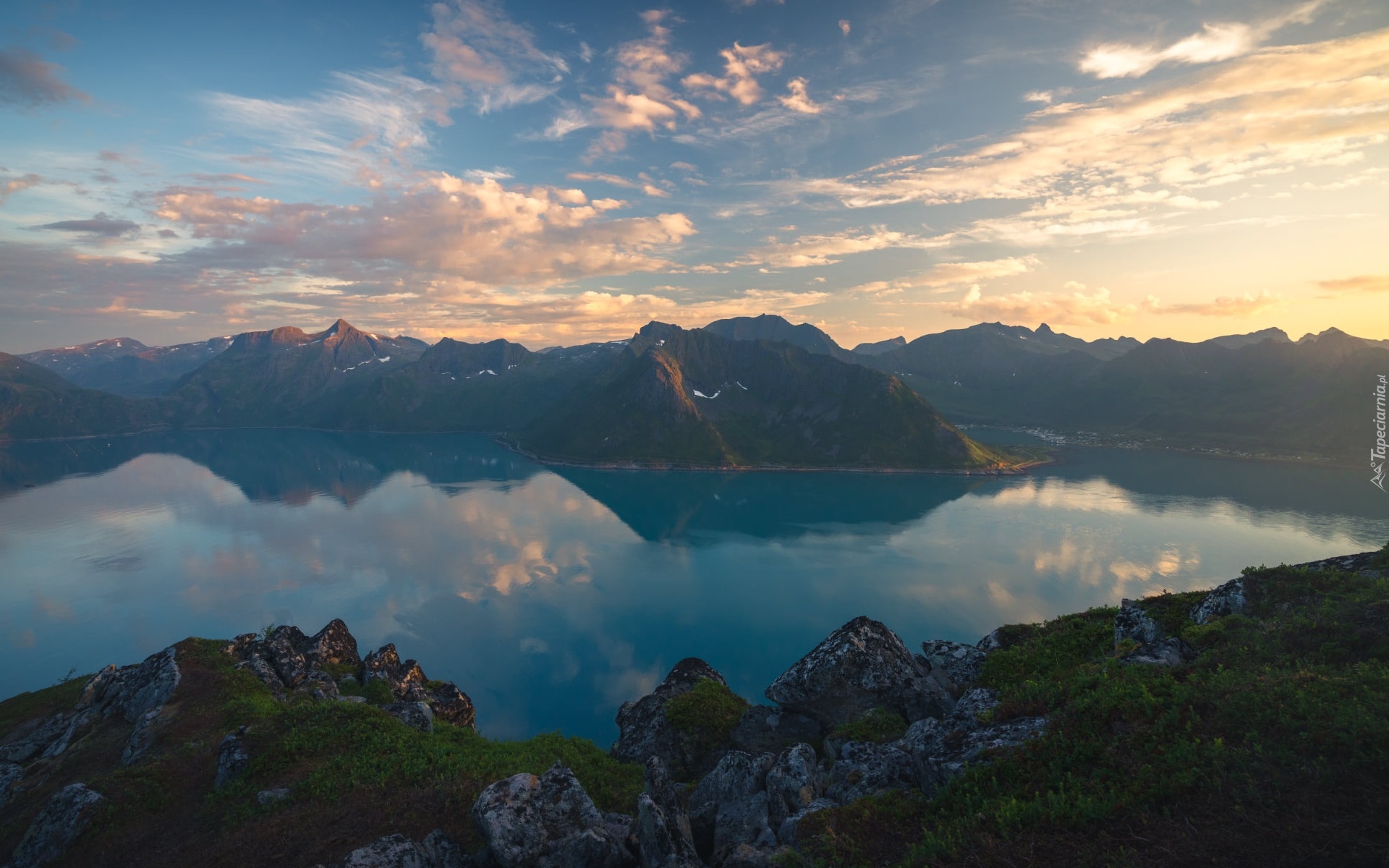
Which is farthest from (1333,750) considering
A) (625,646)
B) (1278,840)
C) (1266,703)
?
(625,646)

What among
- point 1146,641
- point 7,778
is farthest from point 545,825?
point 7,778

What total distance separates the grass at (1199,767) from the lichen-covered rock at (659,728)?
14557 mm

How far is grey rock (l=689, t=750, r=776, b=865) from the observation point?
16081 mm

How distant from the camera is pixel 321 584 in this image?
116500 millimetres

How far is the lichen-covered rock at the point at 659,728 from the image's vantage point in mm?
27422

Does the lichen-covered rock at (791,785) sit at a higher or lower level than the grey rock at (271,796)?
higher

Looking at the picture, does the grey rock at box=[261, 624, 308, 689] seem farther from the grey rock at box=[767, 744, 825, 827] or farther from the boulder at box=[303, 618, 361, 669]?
the grey rock at box=[767, 744, 825, 827]

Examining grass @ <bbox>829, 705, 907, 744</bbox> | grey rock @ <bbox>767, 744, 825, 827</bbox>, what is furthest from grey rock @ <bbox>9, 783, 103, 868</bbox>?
grass @ <bbox>829, 705, 907, 744</bbox>

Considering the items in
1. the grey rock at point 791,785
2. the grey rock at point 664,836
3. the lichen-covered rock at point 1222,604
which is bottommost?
the grey rock at point 791,785

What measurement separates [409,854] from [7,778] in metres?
28.6

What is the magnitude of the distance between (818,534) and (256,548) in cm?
15303

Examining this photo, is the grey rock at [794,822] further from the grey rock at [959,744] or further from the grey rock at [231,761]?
the grey rock at [231,761]

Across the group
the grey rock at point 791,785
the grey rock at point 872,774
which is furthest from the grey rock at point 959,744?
the grey rock at point 791,785

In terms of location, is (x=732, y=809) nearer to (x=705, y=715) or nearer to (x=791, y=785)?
(x=791, y=785)
